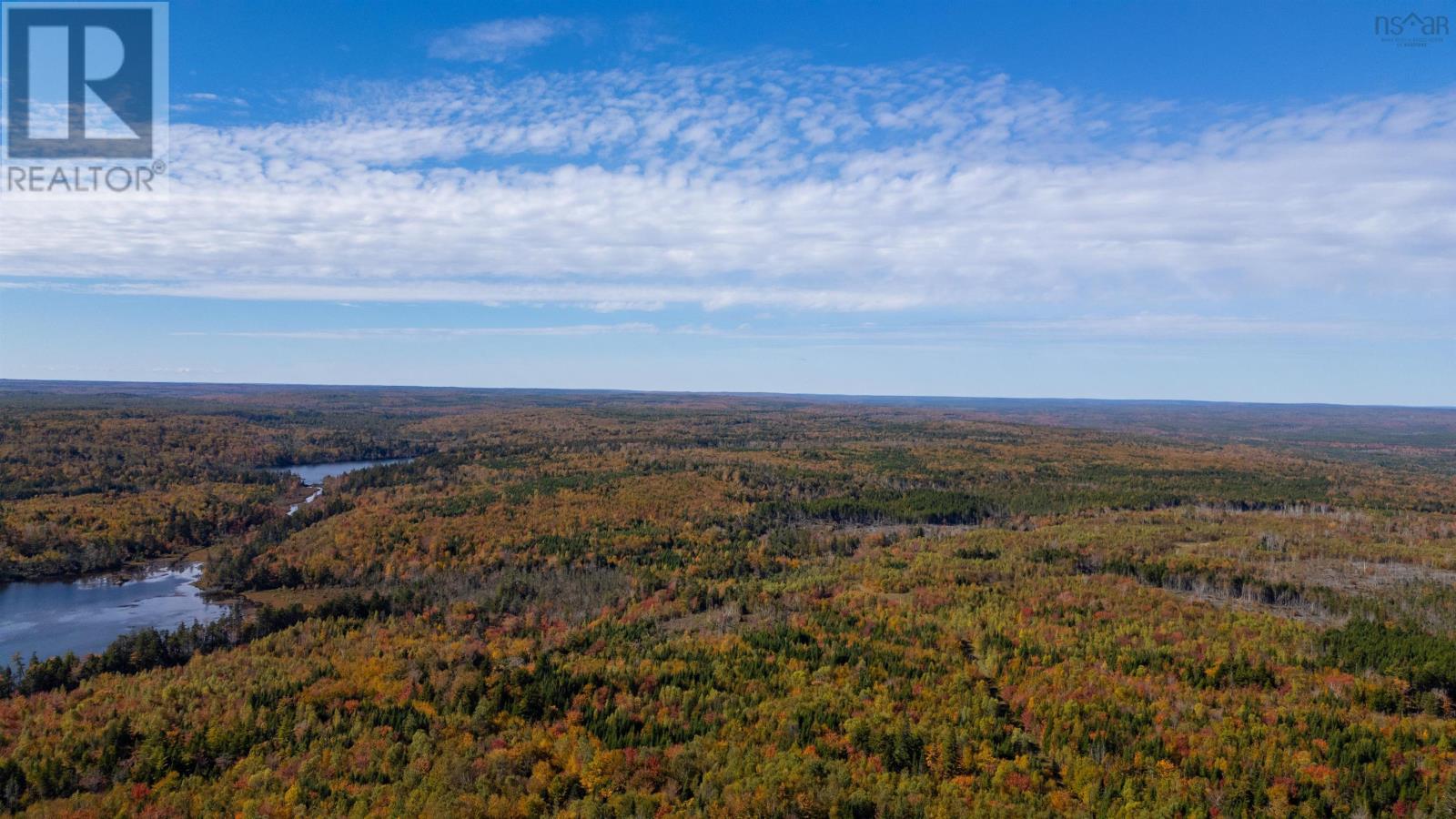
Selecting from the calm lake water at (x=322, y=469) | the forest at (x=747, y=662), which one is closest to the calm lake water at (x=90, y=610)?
the forest at (x=747, y=662)

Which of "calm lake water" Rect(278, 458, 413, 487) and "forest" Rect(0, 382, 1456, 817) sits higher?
"forest" Rect(0, 382, 1456, 817)

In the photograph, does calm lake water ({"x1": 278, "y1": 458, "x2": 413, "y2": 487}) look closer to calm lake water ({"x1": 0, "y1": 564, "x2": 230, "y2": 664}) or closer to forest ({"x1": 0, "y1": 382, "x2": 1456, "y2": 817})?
forest ({"x1": 0, "y1": 382, "x2": 1456, "y2": 817})

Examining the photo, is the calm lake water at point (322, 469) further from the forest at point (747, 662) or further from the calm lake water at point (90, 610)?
the calm lake water at point (90, 610)

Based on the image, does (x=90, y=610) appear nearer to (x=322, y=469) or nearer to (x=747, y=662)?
(x=747, y=662)

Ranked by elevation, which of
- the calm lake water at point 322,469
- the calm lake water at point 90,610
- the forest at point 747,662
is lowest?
the calm lake water at point 90,610

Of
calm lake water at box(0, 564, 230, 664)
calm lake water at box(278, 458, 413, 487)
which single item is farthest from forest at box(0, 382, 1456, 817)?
calm lake water at box(278, 458, 413, 487)
